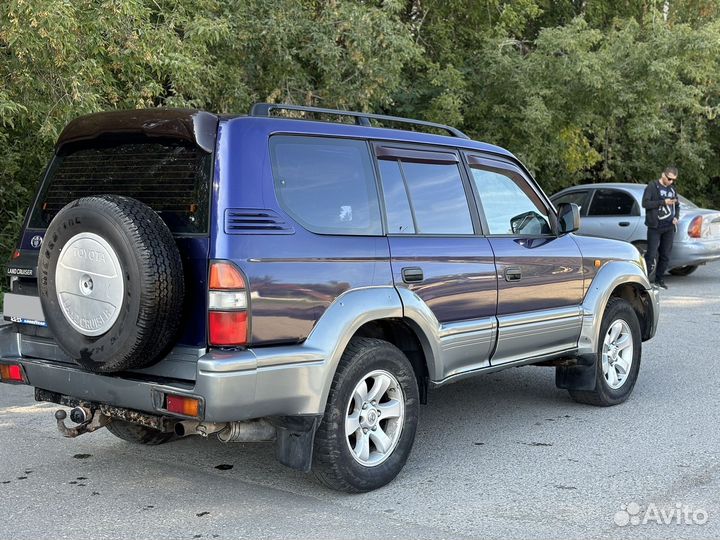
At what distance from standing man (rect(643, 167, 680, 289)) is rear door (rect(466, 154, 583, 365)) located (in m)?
7.69

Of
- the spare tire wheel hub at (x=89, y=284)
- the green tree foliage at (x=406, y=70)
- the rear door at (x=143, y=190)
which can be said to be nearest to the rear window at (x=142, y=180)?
the rear door at (x=143, y=190)

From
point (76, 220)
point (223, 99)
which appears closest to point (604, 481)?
point (76, 220)

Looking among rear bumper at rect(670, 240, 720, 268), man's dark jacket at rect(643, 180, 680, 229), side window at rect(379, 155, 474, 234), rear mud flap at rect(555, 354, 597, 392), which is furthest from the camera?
rear bumper at rect(670, 240, 720, 268)

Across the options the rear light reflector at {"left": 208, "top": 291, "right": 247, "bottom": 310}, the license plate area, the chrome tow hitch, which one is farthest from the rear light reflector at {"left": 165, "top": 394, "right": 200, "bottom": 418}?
the license plate area

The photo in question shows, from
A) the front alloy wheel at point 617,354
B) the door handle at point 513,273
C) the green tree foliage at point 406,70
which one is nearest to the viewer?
the door handle at point 513,273

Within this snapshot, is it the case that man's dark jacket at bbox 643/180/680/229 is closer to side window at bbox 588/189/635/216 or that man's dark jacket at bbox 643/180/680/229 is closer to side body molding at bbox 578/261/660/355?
side window at bbox 588/189/635/216

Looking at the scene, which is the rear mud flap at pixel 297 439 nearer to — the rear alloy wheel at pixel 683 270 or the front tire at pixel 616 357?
the front tire at pixel 616 357

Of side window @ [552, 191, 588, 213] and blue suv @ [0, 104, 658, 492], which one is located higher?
side window @ [552, 191, 588, 213]

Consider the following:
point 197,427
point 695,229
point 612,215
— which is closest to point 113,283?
point 197,427

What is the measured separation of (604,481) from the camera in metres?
4.93

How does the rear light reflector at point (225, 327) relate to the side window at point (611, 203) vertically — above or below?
below

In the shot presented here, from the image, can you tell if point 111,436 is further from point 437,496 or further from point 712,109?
point 712,109

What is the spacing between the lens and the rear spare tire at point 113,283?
4.01m

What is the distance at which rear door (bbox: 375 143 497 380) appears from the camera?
498 cm
